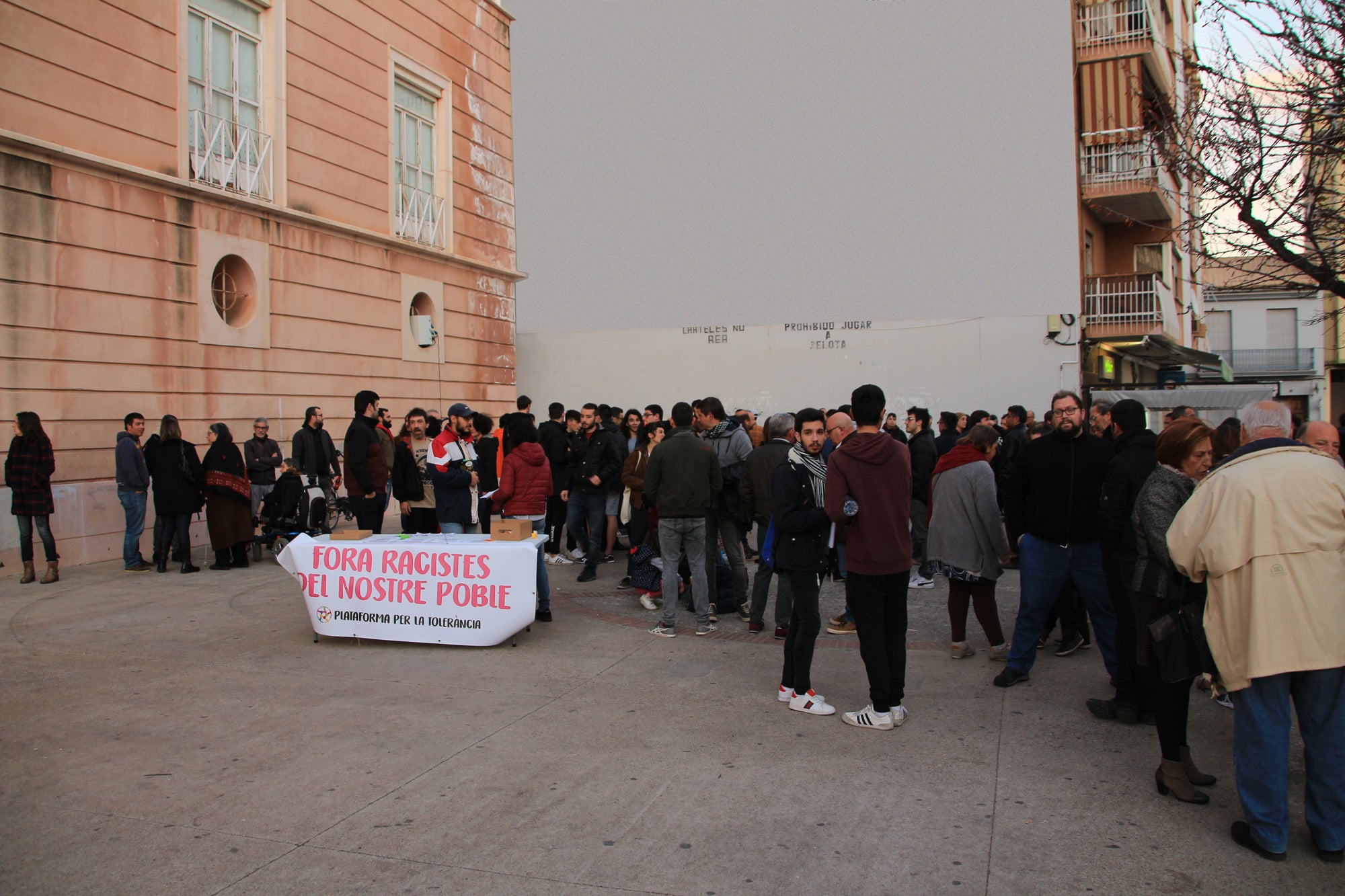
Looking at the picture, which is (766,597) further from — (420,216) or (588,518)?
(420,216)

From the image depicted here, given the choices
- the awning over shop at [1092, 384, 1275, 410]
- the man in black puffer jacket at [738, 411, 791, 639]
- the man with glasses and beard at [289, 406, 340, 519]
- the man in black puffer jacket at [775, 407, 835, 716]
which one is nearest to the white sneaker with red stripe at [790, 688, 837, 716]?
the man in black puffer jacket at [775, 407, 835, 716]

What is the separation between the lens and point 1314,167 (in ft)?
27.9

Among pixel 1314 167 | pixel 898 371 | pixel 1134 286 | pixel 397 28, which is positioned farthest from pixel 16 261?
pixel 1134 286

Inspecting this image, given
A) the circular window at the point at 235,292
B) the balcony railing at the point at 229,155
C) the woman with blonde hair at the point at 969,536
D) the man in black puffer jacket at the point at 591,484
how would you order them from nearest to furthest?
the woman with blonde hair at the point at 969,536 < the man in black puffer jacket at the point at 591,484 < the balcony railing at the point at 229,155 < the circular window at the point at 235,292

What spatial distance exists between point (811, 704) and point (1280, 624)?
2.74 metres

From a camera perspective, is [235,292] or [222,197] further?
[235,292]

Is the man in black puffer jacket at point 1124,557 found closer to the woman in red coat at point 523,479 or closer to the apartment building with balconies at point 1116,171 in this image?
the woman in red coat at point 523,479

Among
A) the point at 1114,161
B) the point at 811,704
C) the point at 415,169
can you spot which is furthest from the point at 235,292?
the point at 1114,161

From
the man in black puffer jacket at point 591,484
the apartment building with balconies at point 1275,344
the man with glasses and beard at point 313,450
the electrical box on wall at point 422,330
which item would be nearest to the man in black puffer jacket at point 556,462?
the man in black puffer jacket at point 591,484

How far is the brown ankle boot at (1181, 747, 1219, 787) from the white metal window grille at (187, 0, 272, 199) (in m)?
13.6

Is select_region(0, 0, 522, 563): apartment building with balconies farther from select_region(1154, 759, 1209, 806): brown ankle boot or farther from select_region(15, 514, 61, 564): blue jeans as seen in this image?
select_region(1154, 759, 1209, 806): brown ankle boot

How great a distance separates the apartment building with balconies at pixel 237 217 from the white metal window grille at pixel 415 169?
47mm

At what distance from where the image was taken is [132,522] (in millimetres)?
11430

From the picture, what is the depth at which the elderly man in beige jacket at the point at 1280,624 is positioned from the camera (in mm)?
3807
